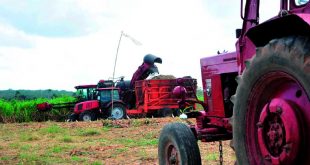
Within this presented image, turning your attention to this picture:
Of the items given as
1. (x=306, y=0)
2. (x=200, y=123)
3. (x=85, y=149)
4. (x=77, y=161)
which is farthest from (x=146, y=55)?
(x=306, y=0)

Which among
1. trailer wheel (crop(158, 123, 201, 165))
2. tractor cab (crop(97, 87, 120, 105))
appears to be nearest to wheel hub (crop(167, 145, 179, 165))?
trailer wheel (crop(158, 123, 201, 165))

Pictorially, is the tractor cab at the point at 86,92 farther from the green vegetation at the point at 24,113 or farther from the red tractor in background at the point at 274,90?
the red tractor in background at the point at 274,90

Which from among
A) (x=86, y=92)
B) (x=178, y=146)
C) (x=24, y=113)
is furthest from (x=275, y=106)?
(x=24, y=113)

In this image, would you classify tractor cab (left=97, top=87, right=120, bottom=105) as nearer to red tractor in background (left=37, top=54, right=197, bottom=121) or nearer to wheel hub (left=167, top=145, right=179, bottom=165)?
red tractor in background (left=37, top=54, right=197, bottom=121)

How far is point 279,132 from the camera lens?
3.07 meters

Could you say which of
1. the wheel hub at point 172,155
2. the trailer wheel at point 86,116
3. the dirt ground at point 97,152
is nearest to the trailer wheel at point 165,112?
the trailer wheel at point 86,116

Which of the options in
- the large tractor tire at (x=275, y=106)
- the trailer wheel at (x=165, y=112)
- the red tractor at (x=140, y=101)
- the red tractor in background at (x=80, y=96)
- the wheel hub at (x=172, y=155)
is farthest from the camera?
the red tractor in background at (x=80, y=96)

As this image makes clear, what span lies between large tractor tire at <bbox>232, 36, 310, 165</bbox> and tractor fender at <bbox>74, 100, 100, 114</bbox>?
23.3 metres

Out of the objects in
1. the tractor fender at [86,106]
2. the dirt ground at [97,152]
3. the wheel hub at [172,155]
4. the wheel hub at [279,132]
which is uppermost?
the tractor fender at [86,106]

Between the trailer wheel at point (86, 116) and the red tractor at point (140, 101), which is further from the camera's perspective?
the trailer wheel at point (86, 116)

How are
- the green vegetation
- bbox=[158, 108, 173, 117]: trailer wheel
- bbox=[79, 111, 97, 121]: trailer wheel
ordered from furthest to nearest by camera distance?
the green vegetation
bbox=[79, 111, 97, 121]: trailer wheel
bbox=[158, 108, 173, 117]: trailer wheel

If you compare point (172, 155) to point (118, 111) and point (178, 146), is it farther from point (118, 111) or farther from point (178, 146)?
point (118, 111)

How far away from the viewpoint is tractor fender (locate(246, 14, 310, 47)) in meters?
2.88

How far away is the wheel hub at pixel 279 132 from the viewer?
291 centimetres
